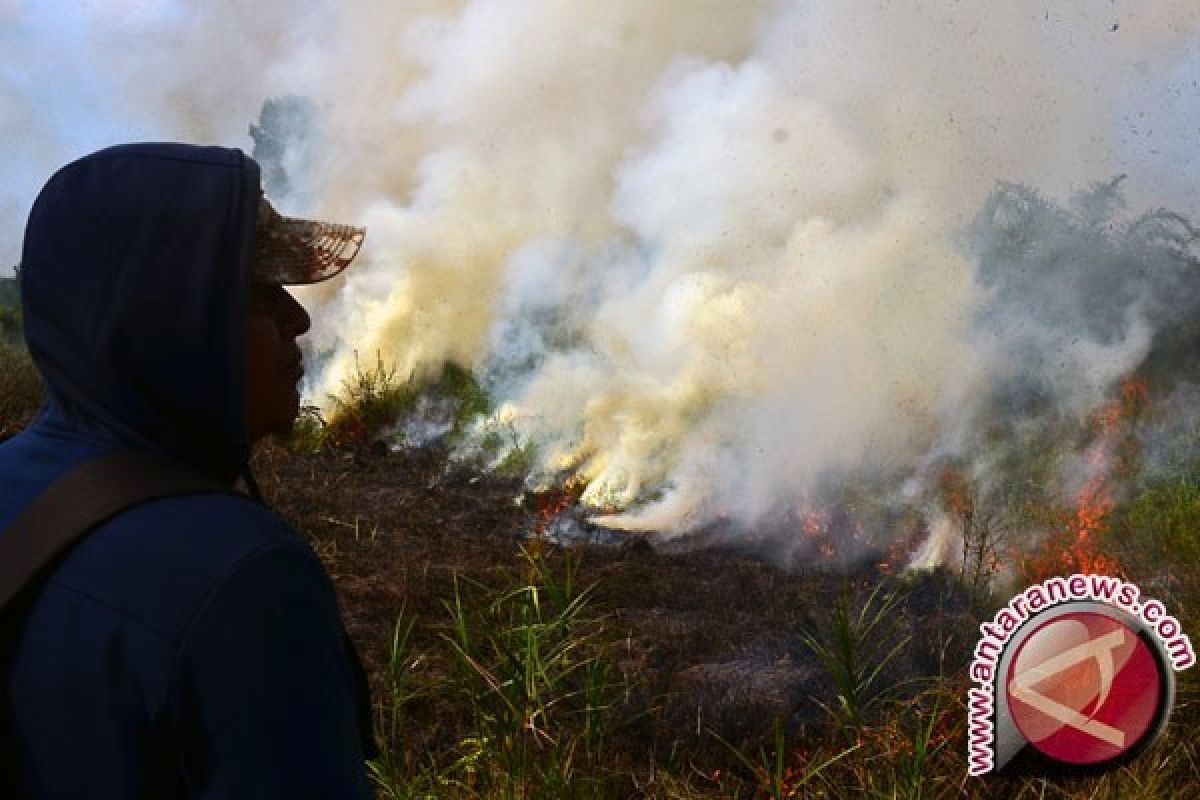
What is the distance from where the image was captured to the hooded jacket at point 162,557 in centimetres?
119

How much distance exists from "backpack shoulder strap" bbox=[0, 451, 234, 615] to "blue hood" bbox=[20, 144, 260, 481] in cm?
7

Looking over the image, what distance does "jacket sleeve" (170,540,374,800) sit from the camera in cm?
118

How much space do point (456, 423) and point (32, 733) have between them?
33.5ft

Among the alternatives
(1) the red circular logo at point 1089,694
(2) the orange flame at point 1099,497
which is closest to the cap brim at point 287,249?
(1) the red circular logo at point 1089,694

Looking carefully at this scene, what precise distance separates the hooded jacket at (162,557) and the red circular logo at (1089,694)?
2952 millimetres

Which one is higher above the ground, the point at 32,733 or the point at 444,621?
the point at 32,733

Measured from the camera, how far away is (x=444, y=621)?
5.66 meters

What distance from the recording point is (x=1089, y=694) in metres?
3.74

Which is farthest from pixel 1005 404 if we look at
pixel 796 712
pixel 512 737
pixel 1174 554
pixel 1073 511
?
pixel 512 737

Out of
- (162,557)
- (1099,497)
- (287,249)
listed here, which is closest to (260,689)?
(162,557)

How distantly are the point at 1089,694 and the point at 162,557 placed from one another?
3.36 m

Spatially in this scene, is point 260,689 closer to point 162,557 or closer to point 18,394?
point 162,557

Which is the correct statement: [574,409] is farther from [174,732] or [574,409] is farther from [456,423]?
[174,732]

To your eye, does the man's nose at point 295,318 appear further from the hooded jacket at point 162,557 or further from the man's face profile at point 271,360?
the hooded jacket at point 162,557
